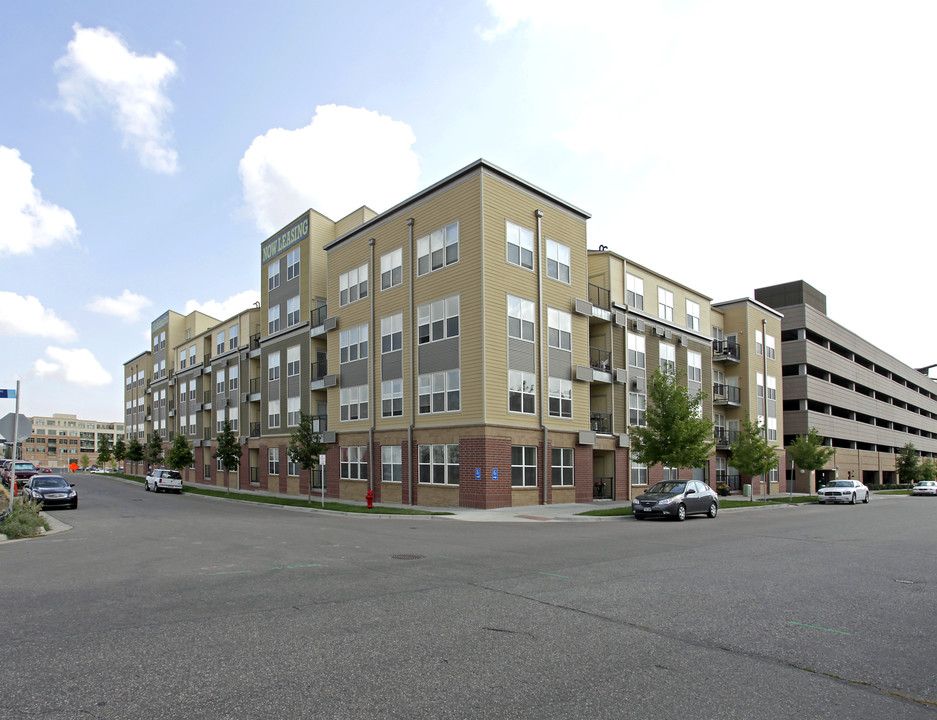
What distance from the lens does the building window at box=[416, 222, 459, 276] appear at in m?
30.4

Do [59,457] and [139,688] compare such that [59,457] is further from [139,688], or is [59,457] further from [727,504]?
[139,688]

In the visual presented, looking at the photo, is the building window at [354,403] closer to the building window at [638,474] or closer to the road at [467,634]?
the building window at [638,474]

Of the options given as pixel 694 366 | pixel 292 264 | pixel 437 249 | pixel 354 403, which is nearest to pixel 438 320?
pixel 437 249

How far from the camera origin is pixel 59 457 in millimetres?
167000

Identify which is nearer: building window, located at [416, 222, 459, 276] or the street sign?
the street sign

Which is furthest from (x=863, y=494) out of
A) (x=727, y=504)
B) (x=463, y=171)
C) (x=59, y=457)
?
(x=59, y=457)

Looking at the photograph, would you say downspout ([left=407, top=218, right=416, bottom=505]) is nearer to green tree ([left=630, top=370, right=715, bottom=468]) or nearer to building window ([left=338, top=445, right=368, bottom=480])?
building window ([left=338, top=445, right=368, bottom=480])

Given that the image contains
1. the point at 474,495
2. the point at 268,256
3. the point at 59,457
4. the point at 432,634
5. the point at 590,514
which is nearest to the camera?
the point at 432,634

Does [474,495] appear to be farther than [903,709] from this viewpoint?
Yes

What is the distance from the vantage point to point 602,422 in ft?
117

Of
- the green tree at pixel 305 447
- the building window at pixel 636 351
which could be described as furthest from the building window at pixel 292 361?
the building window at pixel 636 351

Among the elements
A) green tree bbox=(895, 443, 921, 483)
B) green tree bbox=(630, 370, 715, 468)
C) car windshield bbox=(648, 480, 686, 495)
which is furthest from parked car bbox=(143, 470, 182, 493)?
green tree bbox=(895, 443, 921, 483)

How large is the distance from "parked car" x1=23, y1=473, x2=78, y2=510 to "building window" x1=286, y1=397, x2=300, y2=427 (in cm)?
1583

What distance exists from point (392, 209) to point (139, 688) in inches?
1208
